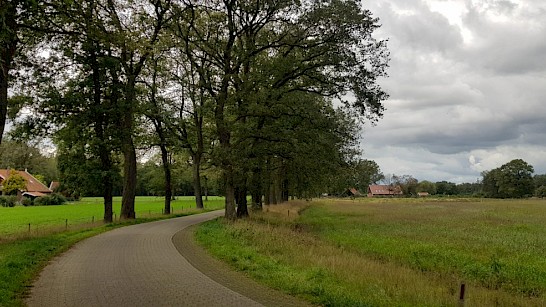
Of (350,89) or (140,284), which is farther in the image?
(350,89)

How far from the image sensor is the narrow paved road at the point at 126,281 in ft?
27.6

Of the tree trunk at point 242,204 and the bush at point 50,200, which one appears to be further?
the bush at point 50,200

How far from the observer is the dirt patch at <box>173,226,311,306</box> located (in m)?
8.67

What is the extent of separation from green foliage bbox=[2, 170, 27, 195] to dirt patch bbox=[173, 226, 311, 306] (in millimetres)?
68282

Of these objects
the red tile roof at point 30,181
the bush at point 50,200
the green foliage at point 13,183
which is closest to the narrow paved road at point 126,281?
the bush at point 50,200

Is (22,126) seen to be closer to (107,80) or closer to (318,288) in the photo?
(107,80)

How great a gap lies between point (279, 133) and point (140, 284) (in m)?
15.7

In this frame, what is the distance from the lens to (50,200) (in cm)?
7281

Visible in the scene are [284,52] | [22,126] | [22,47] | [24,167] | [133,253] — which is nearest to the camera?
[133,253]

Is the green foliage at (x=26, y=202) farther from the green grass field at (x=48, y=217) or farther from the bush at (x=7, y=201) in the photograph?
the green grass field at (x=48, y=217)

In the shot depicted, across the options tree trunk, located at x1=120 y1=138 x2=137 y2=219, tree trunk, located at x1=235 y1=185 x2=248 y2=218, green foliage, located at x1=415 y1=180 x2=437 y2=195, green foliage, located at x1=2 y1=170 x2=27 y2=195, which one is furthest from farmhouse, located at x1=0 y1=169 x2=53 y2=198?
green foliage, located at x1=415 y1=180 x2=437 y2=195

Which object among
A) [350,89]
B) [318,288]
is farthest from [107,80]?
[318,288]

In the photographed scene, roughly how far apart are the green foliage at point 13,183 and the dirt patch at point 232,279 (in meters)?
68.3

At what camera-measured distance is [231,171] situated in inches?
960
